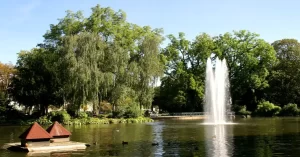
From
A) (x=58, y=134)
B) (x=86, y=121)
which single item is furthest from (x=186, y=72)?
(x=58, y=134)

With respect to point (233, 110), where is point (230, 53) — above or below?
above

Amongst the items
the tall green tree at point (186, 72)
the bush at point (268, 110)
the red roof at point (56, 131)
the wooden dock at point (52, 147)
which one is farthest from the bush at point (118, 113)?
the wooden dock at point (52, 147)

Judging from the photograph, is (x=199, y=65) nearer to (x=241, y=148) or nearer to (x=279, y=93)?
(x=279, y=93)

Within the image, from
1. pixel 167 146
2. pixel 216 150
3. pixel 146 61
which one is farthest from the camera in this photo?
pixel 146 61

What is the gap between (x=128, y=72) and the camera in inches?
2228

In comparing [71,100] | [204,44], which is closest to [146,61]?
[71,100]

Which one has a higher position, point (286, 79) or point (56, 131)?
point (286, 79)

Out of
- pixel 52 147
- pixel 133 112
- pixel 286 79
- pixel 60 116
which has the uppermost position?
pixel 286 79

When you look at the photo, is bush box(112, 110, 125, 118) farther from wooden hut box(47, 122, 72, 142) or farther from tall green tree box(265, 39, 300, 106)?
tall green tree box(265, 39, 300, 106)

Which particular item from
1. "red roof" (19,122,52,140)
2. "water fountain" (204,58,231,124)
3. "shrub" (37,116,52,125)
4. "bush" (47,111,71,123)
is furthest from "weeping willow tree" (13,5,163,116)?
"red roof" (19,122,52,140)

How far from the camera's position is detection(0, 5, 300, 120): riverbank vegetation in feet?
173

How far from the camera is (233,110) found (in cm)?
7700

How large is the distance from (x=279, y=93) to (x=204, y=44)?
19456 mm

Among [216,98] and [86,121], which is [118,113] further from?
[216,98]
